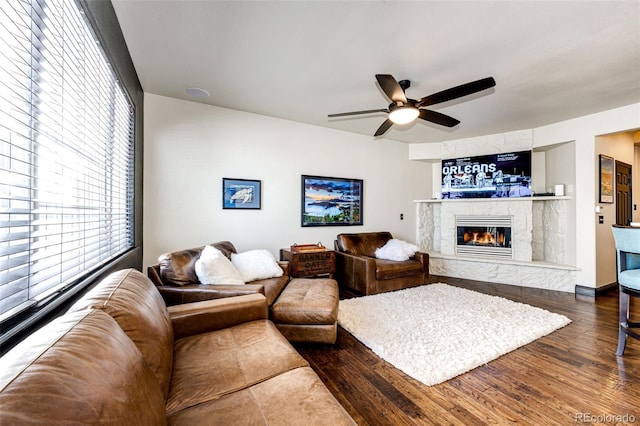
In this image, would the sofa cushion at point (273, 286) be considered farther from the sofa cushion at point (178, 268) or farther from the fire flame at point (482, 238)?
the fire flame at point (482, 238)

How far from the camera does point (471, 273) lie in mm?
4680

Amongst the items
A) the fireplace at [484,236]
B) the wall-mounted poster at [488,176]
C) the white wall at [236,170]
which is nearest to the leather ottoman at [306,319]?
the white wall at [236,170]

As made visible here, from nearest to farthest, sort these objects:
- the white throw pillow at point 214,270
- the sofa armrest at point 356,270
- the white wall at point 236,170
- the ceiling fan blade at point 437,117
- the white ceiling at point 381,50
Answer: the white ceiling at point 381,50, the white throw pillow at point 214,270, the ceiling fan blade at point 437,117, the white wall at point 236,170, the sofa armrest at point 356,270

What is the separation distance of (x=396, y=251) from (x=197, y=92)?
3.57 m

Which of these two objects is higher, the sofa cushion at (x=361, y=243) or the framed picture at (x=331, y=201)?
the framed picture at (x=331, y=201)

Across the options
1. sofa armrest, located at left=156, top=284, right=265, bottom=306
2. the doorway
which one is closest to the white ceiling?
the doorway

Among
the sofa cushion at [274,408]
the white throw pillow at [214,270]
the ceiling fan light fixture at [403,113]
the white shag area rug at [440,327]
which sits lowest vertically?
the white shag area rug at [440,327]

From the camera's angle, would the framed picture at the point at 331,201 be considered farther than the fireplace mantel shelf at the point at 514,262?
Yes

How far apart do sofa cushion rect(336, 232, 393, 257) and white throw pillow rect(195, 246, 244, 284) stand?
2160mm

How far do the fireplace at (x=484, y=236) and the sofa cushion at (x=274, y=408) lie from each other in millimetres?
4665

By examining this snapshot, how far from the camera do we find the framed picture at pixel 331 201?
4270 millimetres

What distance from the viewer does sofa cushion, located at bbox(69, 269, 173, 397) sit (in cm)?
103

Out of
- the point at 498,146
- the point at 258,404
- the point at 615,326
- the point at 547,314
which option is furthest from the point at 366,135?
the point at 258,404

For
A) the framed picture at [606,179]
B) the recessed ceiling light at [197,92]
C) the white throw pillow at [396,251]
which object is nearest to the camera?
the recessed ceiling light at [197,92]
